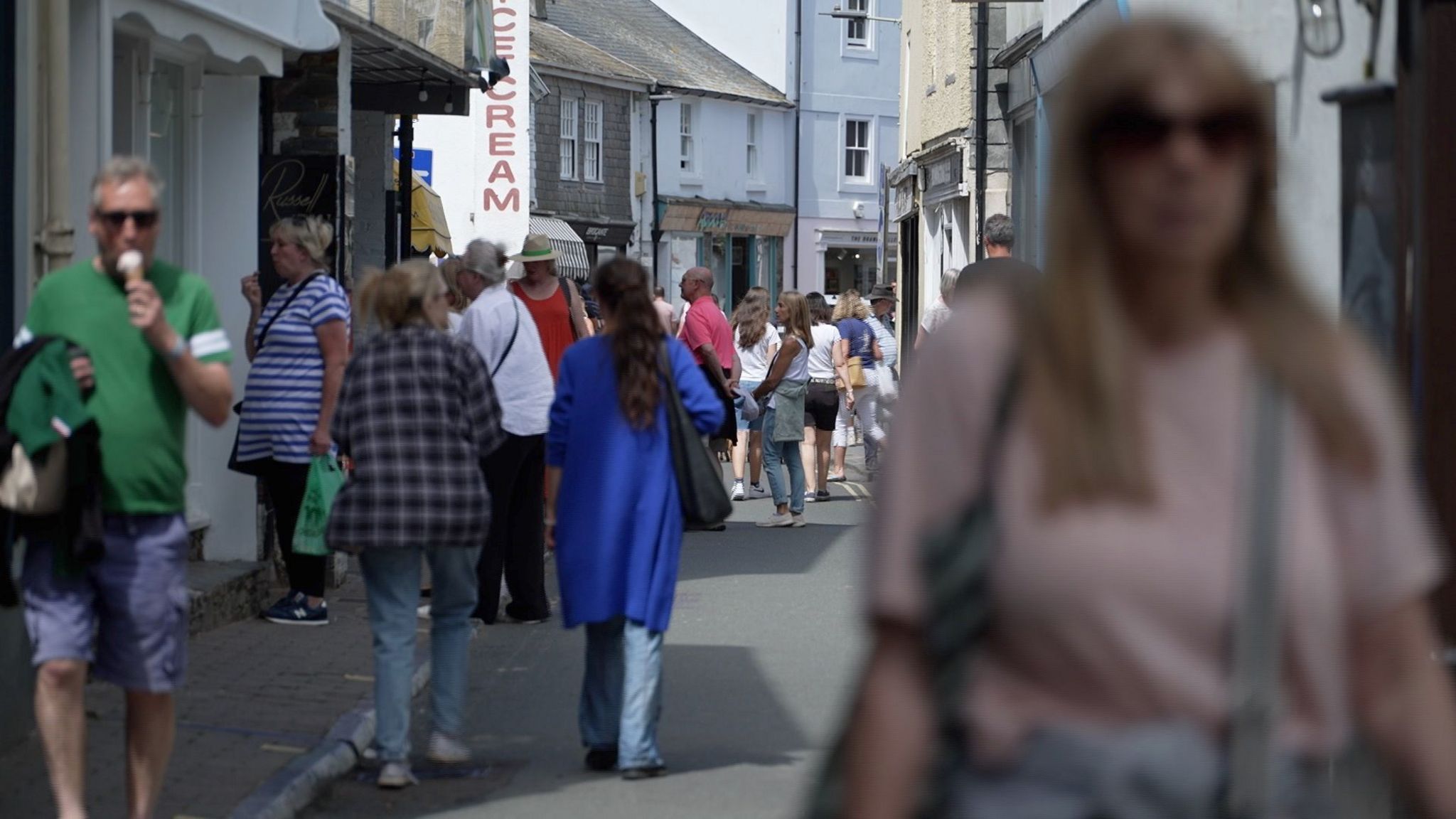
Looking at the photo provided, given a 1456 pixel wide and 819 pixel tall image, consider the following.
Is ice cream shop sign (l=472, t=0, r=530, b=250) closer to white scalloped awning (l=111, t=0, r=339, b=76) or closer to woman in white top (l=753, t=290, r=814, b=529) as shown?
woman in white top (l=753, t=290, r=814, b=529)

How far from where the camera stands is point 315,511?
9688 mm

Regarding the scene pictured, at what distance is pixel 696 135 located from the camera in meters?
50.5

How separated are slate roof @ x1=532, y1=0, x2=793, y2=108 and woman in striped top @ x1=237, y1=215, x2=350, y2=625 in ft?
120

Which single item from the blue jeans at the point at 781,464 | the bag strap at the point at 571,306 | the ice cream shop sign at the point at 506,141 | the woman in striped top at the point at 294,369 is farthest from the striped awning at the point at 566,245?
the woman in striped top at the point at 294,369

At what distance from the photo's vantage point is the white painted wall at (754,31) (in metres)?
54.4

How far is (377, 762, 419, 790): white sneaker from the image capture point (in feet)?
23.5

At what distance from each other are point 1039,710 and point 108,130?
6.99 m

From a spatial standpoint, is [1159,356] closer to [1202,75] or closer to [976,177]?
[1202,75]

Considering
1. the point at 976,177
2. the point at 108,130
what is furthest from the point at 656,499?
the point at 976,177

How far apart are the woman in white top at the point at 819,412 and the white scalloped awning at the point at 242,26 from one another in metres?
7.08

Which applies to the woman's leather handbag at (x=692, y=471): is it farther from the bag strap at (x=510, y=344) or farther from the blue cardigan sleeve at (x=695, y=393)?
the bag strap at (x=510, y=344)

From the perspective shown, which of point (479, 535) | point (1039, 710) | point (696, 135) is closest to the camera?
point (1039, 710)

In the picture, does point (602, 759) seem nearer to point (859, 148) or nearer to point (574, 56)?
point (574, 56)

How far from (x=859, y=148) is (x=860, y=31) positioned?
3101 mm
